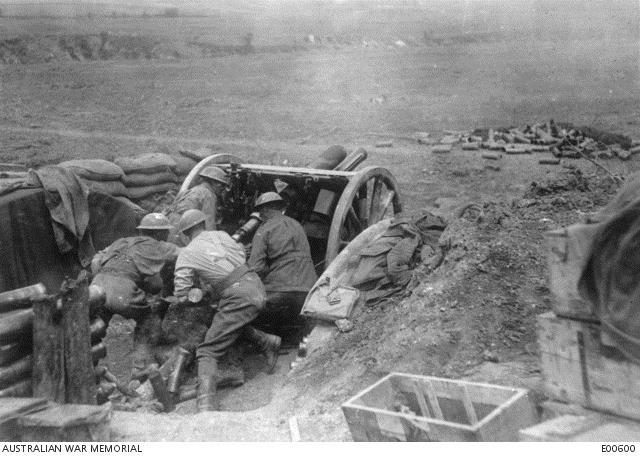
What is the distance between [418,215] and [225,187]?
238 centimetres

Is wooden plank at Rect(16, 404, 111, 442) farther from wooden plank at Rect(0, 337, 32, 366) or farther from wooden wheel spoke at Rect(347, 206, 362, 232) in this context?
wooden wheel spoke at Rect(347, 206, 362, 232)

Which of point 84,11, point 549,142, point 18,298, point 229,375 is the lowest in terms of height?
point 229,375

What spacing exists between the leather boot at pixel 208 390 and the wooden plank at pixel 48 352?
185 centimetres

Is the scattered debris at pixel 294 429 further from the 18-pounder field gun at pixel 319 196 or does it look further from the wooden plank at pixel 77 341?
the 18-pounder field gun at pixel 319 196

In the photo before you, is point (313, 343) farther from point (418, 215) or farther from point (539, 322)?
point (539, 322)

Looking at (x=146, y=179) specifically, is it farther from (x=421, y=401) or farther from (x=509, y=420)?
(x=509, y=420)

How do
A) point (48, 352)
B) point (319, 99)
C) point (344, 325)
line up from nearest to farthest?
point (48, 352) → point (344, 325) → point (319, 99)

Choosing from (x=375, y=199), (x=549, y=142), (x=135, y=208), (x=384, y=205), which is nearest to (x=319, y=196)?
(x=375, y=199)

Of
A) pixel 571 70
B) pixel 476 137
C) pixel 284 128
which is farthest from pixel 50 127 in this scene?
pixel 571 70

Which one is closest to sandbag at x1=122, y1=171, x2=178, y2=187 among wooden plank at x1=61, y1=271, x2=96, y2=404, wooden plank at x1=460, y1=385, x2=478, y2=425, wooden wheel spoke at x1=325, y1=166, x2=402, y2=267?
wooden wheel spoke at x1=325, y1=166, x2=402, y2=267

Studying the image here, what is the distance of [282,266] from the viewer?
7004 mm

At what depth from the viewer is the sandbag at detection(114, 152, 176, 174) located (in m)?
9.47

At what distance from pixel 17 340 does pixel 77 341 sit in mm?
334

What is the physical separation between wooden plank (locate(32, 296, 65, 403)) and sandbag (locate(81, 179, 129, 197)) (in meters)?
4.41
